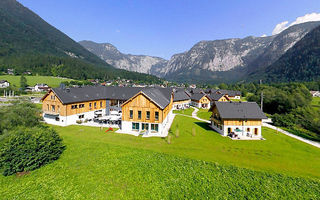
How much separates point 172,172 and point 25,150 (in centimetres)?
1945

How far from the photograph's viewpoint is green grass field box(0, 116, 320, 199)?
1549 cm

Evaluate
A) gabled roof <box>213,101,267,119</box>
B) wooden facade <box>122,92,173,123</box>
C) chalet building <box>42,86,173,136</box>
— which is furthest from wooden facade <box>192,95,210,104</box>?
wooden facade <box>122,92,173,123</box>

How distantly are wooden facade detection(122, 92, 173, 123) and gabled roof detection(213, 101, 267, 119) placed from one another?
13359 mm

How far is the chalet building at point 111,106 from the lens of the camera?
3152 cm

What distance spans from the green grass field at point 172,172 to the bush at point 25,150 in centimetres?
111

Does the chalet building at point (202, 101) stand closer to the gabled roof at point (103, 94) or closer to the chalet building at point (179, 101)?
the chalet building at point (179, 101)

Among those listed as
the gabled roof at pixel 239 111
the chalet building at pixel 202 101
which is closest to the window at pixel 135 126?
the gabled roof at pixel 239 111

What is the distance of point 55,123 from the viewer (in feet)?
123

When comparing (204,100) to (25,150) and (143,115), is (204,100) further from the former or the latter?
(25,150)

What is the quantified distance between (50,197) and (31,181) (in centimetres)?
492

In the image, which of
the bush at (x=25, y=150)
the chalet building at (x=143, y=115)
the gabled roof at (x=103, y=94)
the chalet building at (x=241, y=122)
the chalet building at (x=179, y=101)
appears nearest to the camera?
the bush at (x=25, y=150)

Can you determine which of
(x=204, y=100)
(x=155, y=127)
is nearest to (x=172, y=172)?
(x=155, y=127)

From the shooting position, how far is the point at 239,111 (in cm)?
3198

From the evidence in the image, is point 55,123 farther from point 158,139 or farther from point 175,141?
point 175,141
